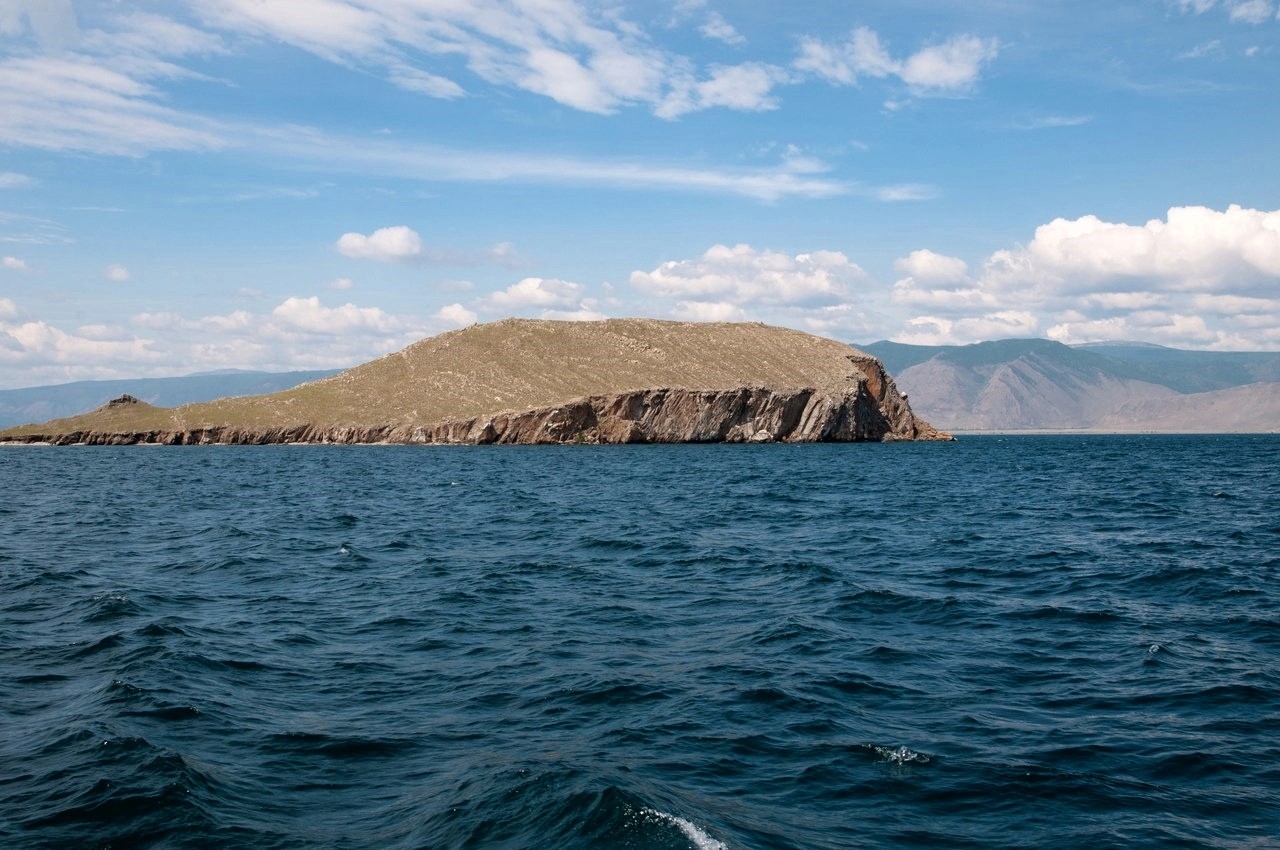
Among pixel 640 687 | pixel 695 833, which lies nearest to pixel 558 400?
pixel 640 687

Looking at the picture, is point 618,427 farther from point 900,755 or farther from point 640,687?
point 900,755

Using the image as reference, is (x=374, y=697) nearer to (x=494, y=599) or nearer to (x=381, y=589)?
(x=494, y=599)

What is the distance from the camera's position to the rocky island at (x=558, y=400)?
432 feet

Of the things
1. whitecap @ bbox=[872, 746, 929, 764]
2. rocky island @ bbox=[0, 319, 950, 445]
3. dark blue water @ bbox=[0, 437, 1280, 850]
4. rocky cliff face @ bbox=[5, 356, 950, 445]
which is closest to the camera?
dark blue water @ bbox=[0, 437, 1280, 850]

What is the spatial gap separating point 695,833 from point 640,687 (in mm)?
5465

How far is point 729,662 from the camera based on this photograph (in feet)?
56.2

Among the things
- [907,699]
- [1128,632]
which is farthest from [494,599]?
[1128,632]

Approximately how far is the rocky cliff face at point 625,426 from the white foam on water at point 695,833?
117m

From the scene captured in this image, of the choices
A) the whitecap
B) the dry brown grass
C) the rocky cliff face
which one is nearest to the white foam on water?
the whitecap

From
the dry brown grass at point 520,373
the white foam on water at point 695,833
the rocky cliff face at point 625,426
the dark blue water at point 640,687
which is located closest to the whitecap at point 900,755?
the dark blue water at point 640,687

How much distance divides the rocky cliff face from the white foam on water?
11738 cm

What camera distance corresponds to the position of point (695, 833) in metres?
10.1

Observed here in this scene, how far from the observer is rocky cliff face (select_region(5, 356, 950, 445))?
5049 inches

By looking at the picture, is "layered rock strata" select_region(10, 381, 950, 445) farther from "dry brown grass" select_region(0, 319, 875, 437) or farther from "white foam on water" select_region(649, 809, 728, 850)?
"white foam on water" select_region(649, 809, 728, 850)
